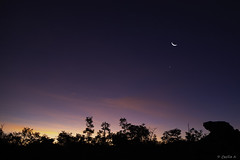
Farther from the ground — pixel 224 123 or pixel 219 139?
pixel 224 123

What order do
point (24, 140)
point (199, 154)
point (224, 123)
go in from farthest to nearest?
point (24, 140), point (224, 123), point (199, 154)

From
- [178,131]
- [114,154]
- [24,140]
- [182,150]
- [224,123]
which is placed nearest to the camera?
[182,150]

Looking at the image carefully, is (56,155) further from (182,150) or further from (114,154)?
(182,150)

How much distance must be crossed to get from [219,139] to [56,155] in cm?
2814

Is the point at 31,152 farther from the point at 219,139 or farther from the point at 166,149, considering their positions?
the point at 219,139

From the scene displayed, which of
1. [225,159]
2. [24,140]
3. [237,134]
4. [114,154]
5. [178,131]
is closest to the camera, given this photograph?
[225,159]


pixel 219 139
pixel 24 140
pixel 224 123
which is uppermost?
pixel 224 123

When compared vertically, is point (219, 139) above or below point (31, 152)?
above

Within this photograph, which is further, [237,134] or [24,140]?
[24,140]

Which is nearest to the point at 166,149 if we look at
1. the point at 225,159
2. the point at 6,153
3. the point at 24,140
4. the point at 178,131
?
the point at 225,159

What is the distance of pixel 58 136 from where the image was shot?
236 feet

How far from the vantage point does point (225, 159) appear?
19047 mm

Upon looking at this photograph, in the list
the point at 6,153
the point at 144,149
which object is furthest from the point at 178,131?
the point at 6,153

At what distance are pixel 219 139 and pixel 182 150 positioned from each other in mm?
8073
